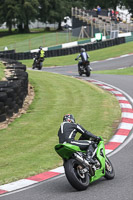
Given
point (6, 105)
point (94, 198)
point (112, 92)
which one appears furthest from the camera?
point (112, 92)

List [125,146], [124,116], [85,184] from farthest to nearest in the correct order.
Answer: [124,116] < [125,146] < [85,184]

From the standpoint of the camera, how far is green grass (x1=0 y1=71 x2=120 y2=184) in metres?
9.06

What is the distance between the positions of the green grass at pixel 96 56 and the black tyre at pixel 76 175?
27135 millimetres

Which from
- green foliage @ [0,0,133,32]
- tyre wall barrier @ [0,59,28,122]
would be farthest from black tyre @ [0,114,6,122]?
green foliage @ [0,0,133,32]

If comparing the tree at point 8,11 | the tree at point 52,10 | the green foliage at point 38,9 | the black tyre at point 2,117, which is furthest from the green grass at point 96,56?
the tree at point 52,10

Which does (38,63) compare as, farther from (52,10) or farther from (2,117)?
(52,10)

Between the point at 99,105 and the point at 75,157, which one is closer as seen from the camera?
the point at 75,157

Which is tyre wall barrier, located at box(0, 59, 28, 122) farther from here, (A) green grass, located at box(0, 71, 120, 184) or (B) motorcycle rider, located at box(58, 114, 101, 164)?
(B) motorcycle rider, located at box(58, 114, 101, 164)

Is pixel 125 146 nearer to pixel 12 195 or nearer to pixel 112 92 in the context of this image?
pixel 12 195

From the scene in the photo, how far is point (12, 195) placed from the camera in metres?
7.23

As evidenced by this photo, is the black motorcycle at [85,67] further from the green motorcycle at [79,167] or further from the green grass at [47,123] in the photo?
the green motorcycle at [79,167]

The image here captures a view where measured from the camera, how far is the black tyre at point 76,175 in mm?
7121

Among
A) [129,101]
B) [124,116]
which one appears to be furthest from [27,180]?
[129,101]

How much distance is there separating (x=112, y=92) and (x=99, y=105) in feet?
10.2
